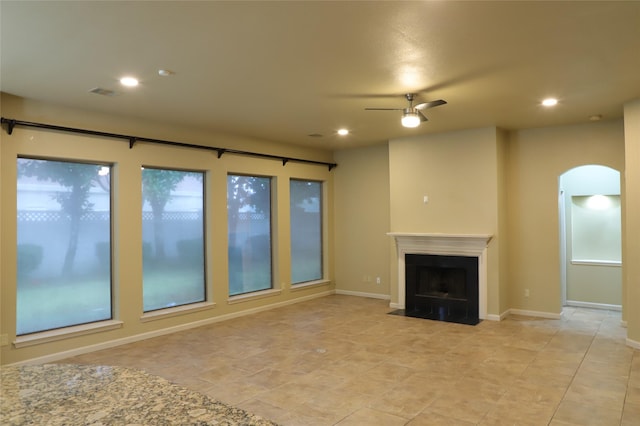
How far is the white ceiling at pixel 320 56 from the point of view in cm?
271

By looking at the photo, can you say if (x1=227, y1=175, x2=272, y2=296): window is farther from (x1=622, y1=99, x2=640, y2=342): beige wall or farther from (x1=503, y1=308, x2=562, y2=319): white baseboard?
(x1=622, y1=99, x2=640, y2=342): beige wall

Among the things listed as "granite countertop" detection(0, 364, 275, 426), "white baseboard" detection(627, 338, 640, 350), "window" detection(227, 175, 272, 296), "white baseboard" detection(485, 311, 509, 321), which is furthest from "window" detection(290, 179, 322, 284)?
"granite countertop" detection(0, 364, 275, 426)

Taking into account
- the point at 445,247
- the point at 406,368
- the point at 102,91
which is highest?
the point at 102,91

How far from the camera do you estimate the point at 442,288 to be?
6.81 m

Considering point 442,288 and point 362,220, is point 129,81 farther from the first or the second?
point 442,288

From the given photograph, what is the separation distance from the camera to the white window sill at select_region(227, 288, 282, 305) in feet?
21.7

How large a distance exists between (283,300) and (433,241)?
2713 millimetres

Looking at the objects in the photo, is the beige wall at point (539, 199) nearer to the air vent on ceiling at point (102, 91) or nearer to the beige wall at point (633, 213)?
the beige wall at point (633, 213)

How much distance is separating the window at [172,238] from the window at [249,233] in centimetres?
59

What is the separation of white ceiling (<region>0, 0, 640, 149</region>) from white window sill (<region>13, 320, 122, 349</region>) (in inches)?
98.7

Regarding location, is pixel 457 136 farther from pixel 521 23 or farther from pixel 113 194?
pixel 113 194

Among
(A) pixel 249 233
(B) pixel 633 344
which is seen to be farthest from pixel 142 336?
(B) pixel 633 344

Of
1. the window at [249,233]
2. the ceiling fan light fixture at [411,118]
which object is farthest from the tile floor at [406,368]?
the ceiling fan light fixture at [411,118]

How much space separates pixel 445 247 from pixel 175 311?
4001 millimetres
